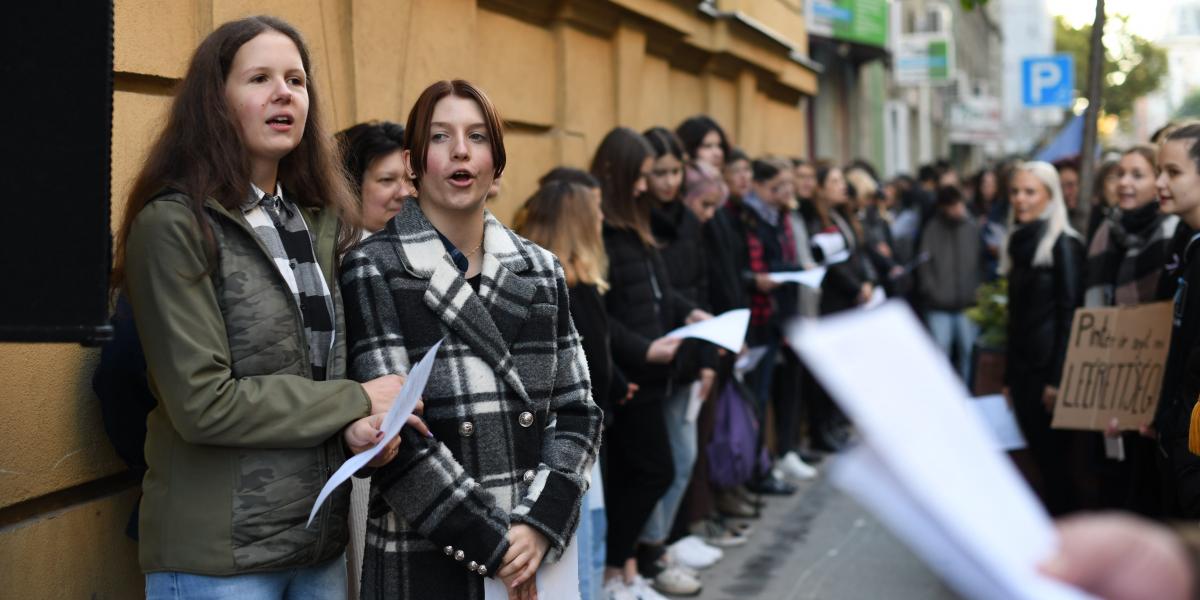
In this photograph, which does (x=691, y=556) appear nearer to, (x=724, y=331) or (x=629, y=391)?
(x=629, y=391)

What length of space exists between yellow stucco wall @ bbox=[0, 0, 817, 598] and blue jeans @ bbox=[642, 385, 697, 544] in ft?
4.11

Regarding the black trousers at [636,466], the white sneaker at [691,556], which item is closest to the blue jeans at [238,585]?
the black trousers at [636,466]

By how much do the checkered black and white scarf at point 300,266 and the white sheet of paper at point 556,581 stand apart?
59 cm

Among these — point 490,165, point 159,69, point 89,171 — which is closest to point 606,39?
point 159,69

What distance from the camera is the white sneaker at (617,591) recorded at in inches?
233

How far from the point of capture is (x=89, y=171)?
2127 millimetres

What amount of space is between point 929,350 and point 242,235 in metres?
1.85

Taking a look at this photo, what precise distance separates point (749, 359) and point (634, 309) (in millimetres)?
2165

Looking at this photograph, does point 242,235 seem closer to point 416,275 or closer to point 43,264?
point 416,275

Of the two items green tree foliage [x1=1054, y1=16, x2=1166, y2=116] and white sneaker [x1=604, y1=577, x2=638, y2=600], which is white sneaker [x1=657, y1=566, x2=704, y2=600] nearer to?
white sneaker [x1=604, y1=577, x2=638, y2=600]

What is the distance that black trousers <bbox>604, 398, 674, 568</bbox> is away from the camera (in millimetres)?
5875

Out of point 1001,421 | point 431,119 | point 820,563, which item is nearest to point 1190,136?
point 1001,421

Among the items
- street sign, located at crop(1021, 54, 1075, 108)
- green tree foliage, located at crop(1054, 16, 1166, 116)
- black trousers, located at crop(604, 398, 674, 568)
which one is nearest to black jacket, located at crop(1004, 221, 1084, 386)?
black trousers, located at crop(604, 398, 674, 568)

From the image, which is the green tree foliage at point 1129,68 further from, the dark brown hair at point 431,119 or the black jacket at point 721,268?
the dark brown hair at point 431,119
